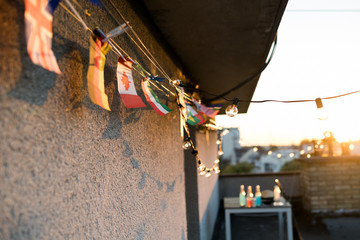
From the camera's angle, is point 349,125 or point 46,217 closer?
point 46,217

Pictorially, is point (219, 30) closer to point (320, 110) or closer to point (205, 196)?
point (320, 110)

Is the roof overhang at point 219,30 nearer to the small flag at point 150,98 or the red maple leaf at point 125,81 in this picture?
the small flag at point 150,98

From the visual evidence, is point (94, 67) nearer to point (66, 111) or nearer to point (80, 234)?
point (66, 111)

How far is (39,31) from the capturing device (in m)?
0.69

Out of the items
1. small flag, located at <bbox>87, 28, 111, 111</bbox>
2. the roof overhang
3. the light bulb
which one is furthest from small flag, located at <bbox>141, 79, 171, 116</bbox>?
the light bulb

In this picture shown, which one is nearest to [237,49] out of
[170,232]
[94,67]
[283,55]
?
[170,232]

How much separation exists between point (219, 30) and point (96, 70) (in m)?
1.50

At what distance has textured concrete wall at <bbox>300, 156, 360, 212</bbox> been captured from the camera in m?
8.07

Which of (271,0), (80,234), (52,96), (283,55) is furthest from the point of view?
(283,55)

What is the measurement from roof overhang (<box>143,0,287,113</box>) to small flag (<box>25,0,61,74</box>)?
113cm

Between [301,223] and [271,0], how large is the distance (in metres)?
6.57

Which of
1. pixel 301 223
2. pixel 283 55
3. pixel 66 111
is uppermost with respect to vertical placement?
pixel 283 55

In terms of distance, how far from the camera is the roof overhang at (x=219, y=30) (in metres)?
1.83

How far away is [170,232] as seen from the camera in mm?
2236
